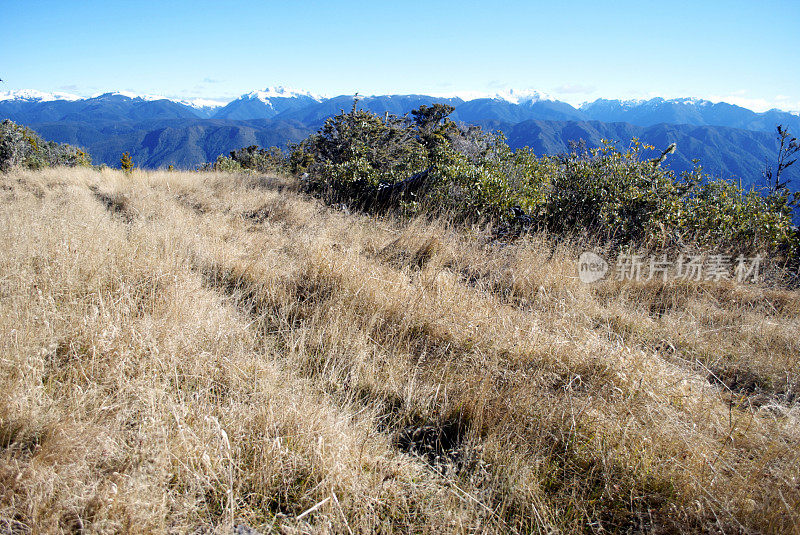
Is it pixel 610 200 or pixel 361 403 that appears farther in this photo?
pixel 610 200

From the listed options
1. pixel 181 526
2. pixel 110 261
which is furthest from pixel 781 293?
pixel 110 261

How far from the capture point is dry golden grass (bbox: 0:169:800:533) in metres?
1.64

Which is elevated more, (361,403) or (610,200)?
(610,200)

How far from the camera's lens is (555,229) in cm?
636

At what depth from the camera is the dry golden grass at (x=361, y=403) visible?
1.64 meters

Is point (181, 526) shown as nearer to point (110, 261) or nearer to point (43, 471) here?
point (43, 471)

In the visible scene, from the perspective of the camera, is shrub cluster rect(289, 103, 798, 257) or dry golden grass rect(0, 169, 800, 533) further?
shrub cluster rect(289, 103, 798, 257)

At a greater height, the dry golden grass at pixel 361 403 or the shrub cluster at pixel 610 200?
the shrub cluster at pixel 610 200

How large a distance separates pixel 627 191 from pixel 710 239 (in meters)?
1.36

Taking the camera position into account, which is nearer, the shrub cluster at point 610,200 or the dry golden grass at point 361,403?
the dry golden grass at point 361,403

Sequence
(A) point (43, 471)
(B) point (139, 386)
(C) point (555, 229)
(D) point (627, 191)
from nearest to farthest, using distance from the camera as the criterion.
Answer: (A) point (43, 471)
(B) point (139, 386)
(D) point (627, 191)
(C) point (555, 229)

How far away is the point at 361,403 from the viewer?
2.39 metres

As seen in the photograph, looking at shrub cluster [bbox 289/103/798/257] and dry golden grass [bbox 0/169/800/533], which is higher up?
shrub cluster [bbox 289/103/798/257]

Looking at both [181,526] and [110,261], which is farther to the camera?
[110,261]
